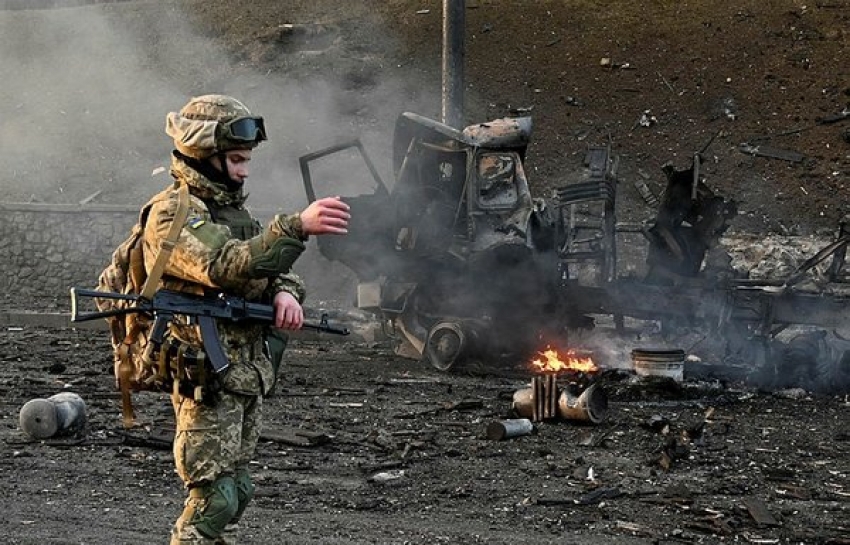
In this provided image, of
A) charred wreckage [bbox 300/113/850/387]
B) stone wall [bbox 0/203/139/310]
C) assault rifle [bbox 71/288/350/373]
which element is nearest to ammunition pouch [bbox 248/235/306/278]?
assault rifle [bbox 71/288/350/373]

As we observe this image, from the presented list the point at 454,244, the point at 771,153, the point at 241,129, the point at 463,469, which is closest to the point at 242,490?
the point at 241,129

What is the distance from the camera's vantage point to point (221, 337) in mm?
5055

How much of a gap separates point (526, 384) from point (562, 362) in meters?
0.94

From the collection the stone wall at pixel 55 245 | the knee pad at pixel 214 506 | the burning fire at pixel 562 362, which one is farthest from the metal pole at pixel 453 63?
the knee pad at pixel 214 506

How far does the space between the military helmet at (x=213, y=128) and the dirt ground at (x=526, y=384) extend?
8.10 ft

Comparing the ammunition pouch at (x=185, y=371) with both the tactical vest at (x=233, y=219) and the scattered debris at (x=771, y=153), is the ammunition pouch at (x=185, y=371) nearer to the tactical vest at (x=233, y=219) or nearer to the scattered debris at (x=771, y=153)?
the tactical vest at (x=233, y=219)

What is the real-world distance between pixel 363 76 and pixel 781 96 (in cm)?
788

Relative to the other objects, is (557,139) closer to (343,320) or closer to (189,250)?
(343,320)

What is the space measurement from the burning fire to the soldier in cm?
791

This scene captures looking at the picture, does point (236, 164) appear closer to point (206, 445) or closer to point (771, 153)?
point (206, 445)

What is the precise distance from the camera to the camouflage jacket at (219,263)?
481 cm

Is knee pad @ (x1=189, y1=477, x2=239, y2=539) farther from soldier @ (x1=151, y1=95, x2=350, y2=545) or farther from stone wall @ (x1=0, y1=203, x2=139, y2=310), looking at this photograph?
stone wall @ (x1=0, y1=203, x2=139, y2=310)

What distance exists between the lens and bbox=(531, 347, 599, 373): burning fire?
1288 cm

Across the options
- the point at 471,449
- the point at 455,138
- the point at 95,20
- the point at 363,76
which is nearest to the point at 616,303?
the point at 455,138
